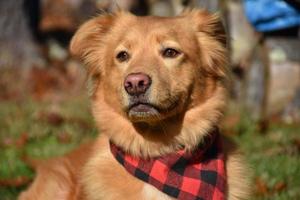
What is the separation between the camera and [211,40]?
4.82 meters

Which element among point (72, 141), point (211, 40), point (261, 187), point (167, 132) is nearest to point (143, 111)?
point (167, 132)

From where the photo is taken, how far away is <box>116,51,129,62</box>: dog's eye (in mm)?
4598

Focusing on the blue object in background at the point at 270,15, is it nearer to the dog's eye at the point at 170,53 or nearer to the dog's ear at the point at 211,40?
the dog's ear at the point at 211,40

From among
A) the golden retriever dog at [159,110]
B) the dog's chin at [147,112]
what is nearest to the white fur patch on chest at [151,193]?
the golden retriever dog at [159,110]

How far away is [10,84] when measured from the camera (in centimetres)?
1138

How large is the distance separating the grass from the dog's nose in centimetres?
194

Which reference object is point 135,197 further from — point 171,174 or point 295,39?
point 295,39

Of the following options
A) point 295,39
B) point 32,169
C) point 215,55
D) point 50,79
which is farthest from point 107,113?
point 50,79

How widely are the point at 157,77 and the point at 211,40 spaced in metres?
0.75

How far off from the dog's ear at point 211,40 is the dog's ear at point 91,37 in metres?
0.61

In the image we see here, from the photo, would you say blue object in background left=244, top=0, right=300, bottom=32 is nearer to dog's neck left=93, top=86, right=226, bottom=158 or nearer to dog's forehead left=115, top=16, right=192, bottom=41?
dog's forehead left=115, top=16, right=192, bottom=41

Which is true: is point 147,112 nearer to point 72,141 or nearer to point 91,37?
point 91,37

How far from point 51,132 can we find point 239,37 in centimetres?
356

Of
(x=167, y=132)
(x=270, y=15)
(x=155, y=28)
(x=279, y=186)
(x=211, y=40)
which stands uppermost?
(x=155, y=28)
